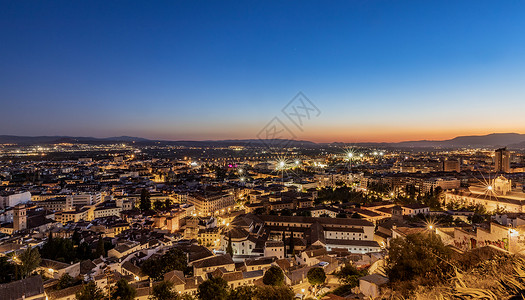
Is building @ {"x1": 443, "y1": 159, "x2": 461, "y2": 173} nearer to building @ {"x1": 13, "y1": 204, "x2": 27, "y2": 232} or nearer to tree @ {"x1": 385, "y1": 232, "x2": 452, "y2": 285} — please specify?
tree @ {"x1": 385, "y1": 232, "x2": 452, "y2": 285}

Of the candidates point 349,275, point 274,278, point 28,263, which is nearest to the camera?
point 349,275

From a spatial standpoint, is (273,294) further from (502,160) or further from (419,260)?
(502,160)

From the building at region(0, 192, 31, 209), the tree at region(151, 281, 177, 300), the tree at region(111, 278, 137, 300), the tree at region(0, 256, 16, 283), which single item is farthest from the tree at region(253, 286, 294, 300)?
the building at region(0, 192, 31, 209)

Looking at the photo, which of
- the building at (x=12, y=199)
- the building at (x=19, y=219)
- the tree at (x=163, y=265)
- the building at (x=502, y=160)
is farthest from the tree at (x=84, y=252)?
the building at (x=502, y=160)

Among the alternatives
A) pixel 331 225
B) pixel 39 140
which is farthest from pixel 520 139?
pixel 39 140

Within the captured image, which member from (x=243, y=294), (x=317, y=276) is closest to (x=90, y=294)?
(x=243, y=294)

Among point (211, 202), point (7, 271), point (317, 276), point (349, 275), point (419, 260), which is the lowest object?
point (211, 202)
